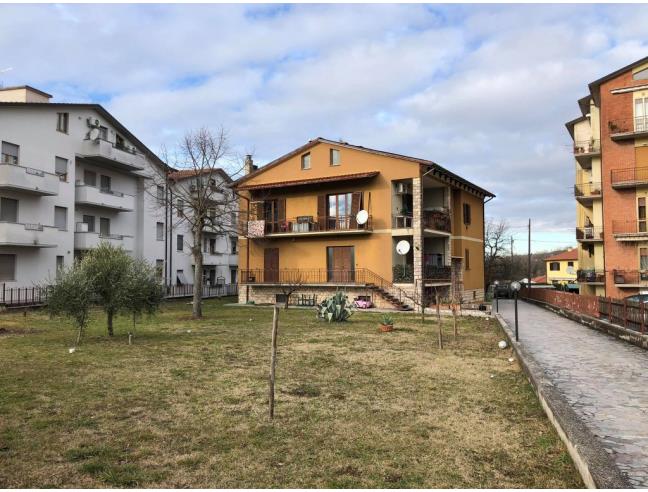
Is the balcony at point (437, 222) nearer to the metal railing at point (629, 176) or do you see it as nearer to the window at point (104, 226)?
the metal railing at point (629, 176)

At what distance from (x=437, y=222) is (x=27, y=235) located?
72.1 feet

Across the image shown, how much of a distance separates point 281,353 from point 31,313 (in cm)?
1624

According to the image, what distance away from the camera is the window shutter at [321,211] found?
28.0 meters

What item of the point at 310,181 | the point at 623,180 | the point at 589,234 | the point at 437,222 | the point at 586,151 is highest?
the point at 586,151

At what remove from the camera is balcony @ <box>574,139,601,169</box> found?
3272 cm

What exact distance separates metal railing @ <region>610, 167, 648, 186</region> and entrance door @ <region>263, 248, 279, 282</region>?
20994 mm

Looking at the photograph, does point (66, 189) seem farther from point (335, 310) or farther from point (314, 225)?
point (335, 310)

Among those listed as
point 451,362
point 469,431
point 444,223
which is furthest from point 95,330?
point 444,223

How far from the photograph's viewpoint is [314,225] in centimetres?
2797

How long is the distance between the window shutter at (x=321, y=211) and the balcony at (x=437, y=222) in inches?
223

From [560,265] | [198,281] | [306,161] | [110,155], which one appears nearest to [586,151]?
[306,161]

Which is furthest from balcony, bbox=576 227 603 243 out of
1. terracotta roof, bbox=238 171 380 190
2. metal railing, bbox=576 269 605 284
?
terracotta roof, bbox=238 171 380 190

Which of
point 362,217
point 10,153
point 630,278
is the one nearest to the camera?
point 10,153

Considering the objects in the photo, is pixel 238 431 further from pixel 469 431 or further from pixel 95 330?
pixel 95 330
